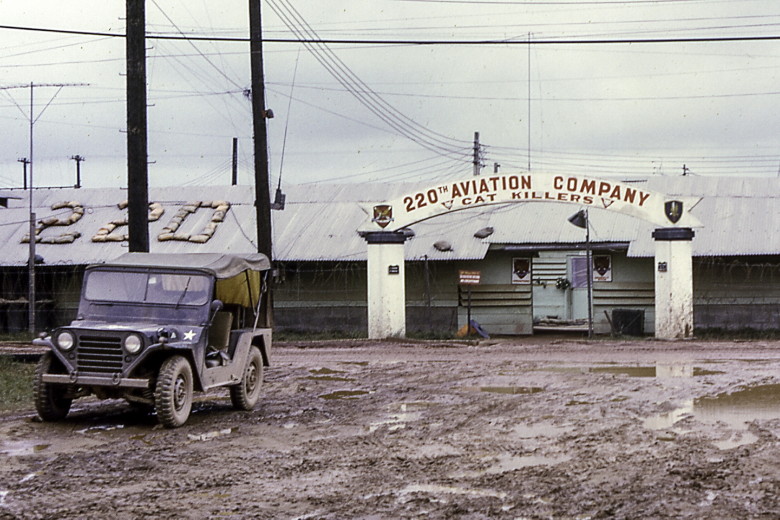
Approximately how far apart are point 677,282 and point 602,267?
545cm

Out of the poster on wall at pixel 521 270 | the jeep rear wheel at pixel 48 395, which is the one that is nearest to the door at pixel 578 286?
the poster on wall at pixel 521 270

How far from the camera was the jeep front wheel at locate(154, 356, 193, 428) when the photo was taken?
12297 millimetres

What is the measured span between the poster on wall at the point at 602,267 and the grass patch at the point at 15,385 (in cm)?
1899

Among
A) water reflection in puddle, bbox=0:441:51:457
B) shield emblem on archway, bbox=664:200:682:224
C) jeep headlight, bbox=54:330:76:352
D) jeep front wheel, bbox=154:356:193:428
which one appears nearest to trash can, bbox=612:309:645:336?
shield emblem on archway, bbox=664:200:682:224

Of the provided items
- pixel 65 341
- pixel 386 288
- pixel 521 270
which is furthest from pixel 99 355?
pixel 521 270

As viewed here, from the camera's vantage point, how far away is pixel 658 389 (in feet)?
52.1

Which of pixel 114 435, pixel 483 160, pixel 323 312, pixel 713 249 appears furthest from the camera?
pixel 483 160

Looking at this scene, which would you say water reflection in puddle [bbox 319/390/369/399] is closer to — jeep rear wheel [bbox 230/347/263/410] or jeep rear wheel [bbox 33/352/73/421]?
jeep rear wheel [bbox 230/347/263/410]

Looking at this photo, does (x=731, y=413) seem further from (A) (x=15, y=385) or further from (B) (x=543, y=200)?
(B) (x=543, y=200)

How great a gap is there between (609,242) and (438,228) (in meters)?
5.79

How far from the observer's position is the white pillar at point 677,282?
2853 centimetres

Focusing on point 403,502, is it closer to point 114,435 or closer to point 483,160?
point 114,435

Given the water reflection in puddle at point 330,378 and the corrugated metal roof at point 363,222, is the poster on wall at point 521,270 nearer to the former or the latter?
the corrugated metal roof at point 363,222

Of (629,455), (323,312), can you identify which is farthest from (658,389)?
(323,312)
